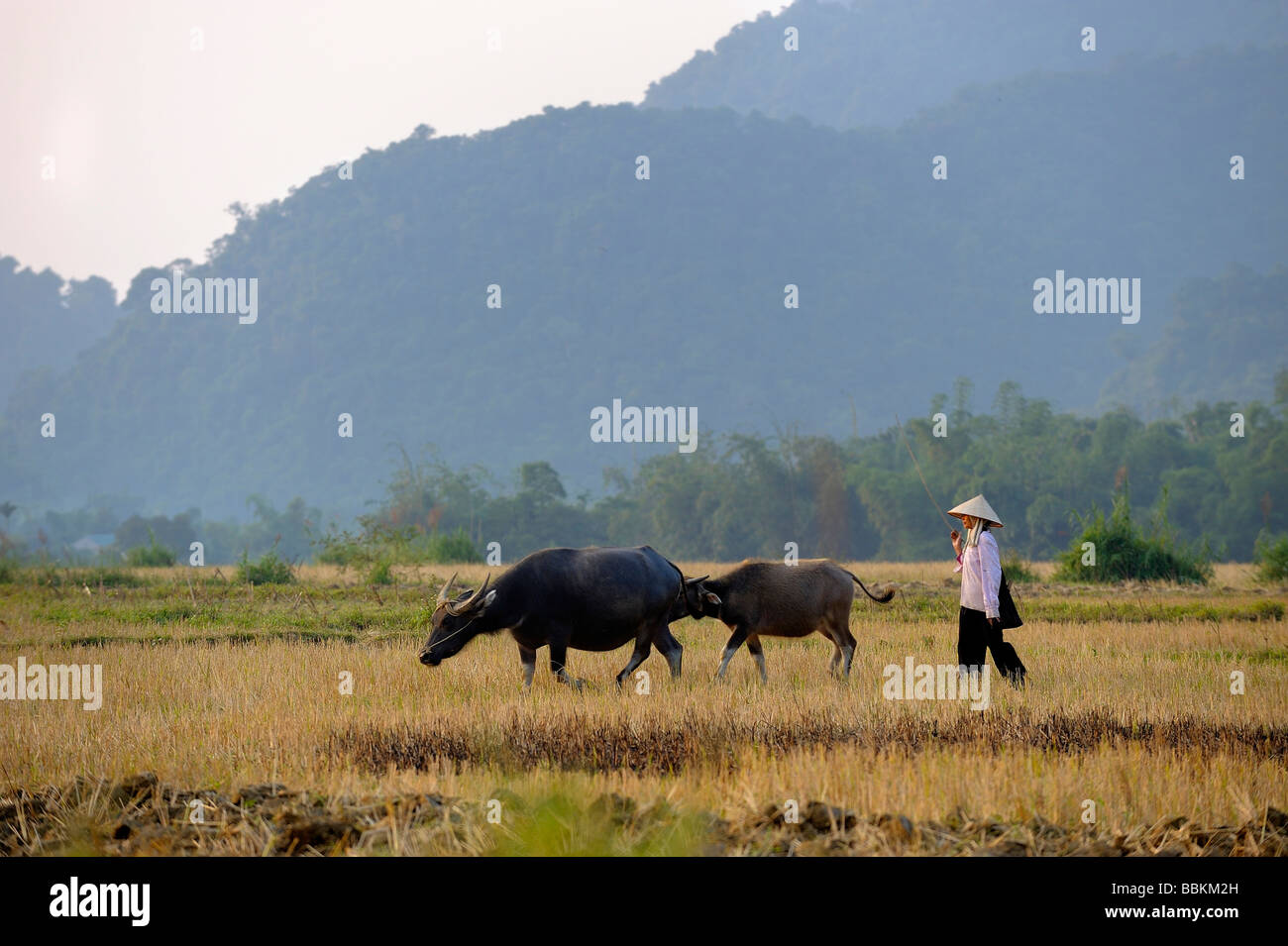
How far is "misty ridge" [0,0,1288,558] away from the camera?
9238 cm

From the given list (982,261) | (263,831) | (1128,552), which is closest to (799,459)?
(1128,552)

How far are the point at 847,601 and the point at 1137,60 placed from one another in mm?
154544

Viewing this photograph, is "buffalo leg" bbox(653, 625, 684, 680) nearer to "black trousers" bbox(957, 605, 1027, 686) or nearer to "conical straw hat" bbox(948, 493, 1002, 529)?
"black trousers" bbox(957, 605, 1027, 686)

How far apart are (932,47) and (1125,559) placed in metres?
164

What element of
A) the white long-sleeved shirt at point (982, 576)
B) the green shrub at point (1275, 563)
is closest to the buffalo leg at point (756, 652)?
the white long-sleeved shirt at point (982, 576)

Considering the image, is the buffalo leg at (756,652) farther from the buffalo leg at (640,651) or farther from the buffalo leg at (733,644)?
the buffalo leg at (640,651)

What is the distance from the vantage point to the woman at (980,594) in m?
8.64

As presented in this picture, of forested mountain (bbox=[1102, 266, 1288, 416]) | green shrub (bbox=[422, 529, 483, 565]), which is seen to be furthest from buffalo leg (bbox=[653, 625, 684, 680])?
forested mountain (bbox=[1102, 266, 1288, 416])

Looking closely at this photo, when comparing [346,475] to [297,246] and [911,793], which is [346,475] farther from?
[911,793]

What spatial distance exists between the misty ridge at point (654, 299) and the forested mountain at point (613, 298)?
0.28m

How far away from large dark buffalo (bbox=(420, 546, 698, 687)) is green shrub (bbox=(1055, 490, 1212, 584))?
42.1ft

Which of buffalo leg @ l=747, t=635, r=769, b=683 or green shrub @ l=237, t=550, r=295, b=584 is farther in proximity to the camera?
green shrub @ l=237, t=550, r=295, b=584

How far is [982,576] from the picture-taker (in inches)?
341

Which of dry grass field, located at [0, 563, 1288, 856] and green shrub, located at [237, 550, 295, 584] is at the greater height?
green shrub, located at [237, 550, 295, 584]
